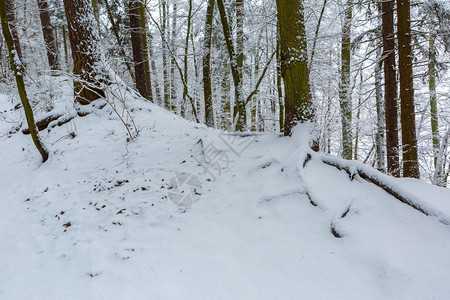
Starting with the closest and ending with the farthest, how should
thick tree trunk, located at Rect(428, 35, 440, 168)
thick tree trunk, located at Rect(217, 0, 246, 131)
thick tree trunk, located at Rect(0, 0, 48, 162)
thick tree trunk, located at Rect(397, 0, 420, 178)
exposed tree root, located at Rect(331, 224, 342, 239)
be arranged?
exposed tree root, located at Rect(331, 224, 342, 239) < thick tree trunk, located at Rect(0, 0, 48, 162) < thick tree trunk, located at Rect(397, 0, 420, 178) < thick tree trunk, located at Rect(428, 35, 440, 168) < thick tree trunk, located at Rect(217, 0, 246, 131)

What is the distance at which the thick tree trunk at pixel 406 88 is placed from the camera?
4273 millimetres

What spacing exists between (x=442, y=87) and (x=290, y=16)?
432 inches

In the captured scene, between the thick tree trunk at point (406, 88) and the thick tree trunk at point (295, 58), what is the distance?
75.8 inches

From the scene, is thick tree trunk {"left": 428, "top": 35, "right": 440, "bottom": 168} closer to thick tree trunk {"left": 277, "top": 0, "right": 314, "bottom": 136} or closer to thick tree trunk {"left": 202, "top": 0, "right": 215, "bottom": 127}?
thick tree trunk {"left": 277, "top": 0, "right": 314, "bottom": 136}

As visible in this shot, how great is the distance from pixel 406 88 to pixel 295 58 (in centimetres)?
224

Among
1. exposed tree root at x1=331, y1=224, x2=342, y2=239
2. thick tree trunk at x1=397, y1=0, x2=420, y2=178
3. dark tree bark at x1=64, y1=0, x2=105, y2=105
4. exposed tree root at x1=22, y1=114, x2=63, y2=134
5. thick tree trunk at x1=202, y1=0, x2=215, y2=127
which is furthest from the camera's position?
thick tree trunk at x1=202, y1=0, x2=215, y2=127

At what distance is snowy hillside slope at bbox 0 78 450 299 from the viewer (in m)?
2.24

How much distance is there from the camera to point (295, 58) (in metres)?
3.83

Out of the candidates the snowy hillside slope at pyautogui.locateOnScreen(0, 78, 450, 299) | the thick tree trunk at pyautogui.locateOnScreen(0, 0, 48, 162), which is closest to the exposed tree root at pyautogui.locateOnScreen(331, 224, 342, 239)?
the snowy hillside slope at pyautogui.locateOnScreen(0, 78, 450, 299)

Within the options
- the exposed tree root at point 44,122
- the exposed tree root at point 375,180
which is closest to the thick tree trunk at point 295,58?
the exposed tree root at point 375,180

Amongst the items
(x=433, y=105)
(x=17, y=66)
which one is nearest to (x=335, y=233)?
(x=17, y=66)

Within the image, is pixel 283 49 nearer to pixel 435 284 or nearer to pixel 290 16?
pixel 290 16

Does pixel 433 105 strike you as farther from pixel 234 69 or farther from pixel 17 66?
pixel 17 66

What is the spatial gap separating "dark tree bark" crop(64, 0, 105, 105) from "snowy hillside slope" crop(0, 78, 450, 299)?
2295 millimetres
